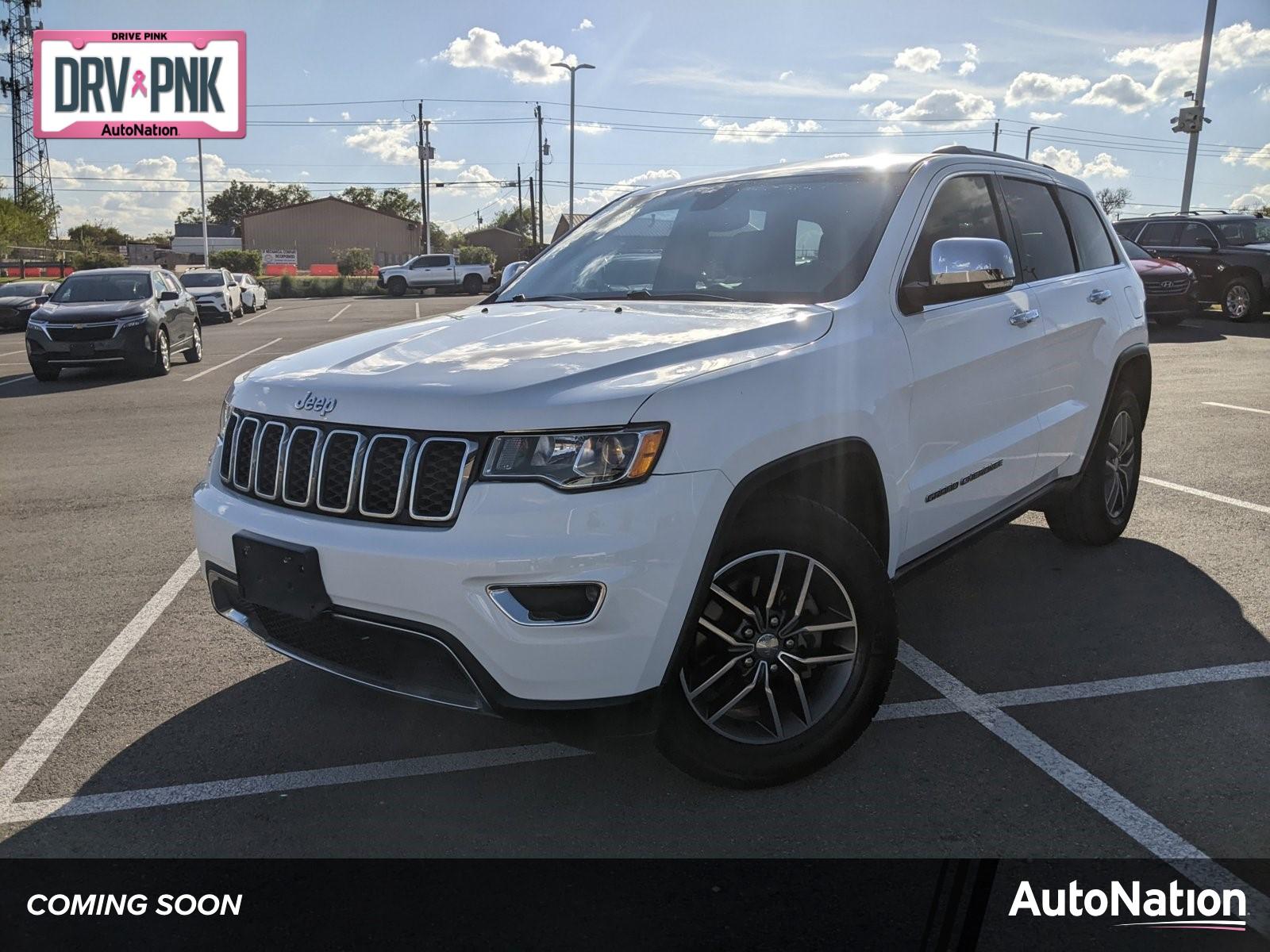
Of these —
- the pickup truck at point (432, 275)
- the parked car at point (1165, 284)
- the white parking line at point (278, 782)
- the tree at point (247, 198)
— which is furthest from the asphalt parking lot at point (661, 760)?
the tree at point (247, 198)

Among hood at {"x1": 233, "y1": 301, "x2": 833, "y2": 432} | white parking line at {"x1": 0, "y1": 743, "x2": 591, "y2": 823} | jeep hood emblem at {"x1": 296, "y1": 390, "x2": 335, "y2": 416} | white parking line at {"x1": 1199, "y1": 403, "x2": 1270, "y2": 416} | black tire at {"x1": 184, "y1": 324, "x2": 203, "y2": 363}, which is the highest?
hood at {"x1": 233, "y1": 301, "x2": 833, "y2": 432}

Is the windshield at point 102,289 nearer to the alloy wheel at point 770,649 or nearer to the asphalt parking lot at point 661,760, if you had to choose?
the asphalt parking lot at point 661,760

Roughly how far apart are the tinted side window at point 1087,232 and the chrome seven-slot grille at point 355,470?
12.1 feet

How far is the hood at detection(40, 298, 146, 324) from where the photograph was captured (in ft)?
49.0

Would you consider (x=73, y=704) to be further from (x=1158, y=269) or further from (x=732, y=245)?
(x=1158, y=269)

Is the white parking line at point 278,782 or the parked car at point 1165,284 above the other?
the parked car at point 1165,284

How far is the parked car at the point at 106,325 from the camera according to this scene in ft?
48.6

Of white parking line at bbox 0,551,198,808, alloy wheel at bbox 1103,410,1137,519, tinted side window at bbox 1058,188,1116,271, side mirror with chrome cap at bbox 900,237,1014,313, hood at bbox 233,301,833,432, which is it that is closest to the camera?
hood at bbox 233,301,833,432

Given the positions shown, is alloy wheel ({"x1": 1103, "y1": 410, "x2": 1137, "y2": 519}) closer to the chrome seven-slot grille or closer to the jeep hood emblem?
the chrome seven-slot grille

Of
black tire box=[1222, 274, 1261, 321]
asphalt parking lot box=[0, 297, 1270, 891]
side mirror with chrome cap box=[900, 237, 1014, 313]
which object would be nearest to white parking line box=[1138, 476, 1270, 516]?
asphalt parking lot box=[0, 297, 1270, 891]

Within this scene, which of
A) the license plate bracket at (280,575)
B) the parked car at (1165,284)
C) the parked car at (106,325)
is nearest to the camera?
the license plate bracket at (280,575)

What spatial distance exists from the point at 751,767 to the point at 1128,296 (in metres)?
3.70

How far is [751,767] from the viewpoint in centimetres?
312
